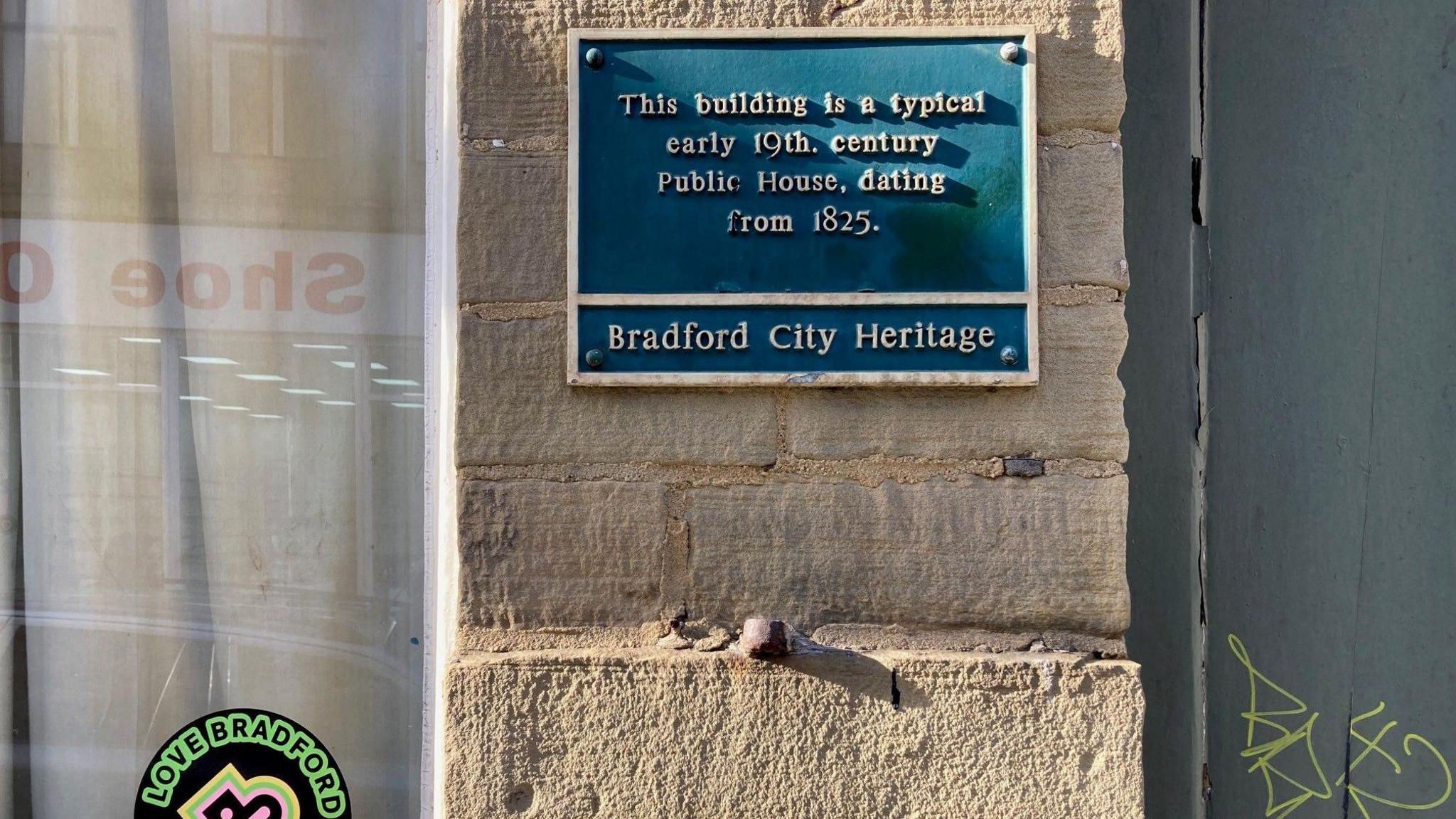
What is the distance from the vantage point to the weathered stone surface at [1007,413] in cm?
234

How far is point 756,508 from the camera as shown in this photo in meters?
2.35

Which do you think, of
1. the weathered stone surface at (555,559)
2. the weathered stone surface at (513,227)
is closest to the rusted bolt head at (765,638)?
the weathered stone surface at (555,559)

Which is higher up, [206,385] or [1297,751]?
[206,385]

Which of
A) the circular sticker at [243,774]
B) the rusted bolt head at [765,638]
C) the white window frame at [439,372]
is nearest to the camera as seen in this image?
the rusted bolt head at [765,638]

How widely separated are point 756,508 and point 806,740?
468mm

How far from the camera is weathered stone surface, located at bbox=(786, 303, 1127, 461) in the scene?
234 cm

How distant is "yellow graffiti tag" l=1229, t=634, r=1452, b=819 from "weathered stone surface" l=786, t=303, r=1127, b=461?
840 millimetres

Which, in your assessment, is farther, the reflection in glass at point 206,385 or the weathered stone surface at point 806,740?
the reflection in glass at point 206,385

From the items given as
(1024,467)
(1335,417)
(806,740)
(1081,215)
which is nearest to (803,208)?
(1081,215)

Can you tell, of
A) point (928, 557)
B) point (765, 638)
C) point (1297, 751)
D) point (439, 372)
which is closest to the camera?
point (765, 638)

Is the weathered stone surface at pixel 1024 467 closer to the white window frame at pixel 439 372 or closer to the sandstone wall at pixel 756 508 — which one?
the sandstone wall at pixel 756 508

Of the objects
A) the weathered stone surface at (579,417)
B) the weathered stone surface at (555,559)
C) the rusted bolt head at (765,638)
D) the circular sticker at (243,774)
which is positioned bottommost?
the circular sticker at (243,774)

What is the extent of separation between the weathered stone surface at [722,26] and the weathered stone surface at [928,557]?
2.58 feet

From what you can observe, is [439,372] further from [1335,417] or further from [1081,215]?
[1335,417]
